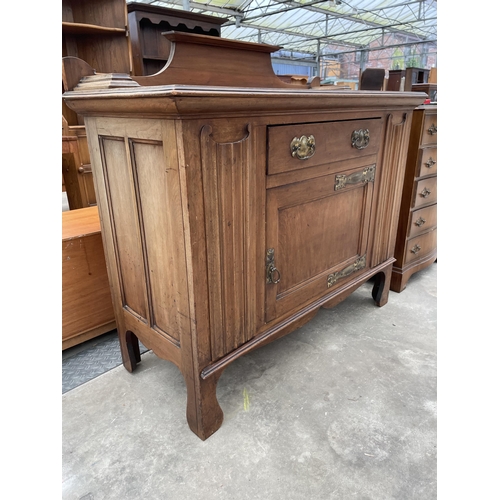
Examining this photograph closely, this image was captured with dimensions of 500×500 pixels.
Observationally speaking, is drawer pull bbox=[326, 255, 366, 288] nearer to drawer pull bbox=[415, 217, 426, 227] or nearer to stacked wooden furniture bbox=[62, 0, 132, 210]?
drawer pull bbox=[415, 217, 426, 227]

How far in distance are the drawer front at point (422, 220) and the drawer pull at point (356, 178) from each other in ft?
2.06

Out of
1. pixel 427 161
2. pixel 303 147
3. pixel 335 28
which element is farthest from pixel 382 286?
pixel 335 28

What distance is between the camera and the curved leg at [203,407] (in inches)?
47.6

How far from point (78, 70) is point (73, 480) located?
60.1 inches

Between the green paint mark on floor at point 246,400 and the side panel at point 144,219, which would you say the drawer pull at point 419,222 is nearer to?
the green paint mark on floor at point 246,400

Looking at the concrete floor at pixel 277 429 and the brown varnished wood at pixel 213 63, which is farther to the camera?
the brown varnished wood at pixel 213 63

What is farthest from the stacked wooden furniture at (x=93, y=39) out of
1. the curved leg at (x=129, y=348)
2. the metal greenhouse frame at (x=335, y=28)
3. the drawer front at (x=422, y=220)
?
the metal greenhouse frame at (x=335, y=28)

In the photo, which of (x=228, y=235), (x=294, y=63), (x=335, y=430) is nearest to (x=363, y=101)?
(x=228, y=235)

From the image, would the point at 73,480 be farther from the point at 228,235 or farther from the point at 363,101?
the point at 363,101

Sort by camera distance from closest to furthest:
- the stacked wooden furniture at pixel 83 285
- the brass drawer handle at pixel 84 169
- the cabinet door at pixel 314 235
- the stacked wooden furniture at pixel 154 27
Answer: the cabinet door at pixel 314 235 < the stacked wooden furniture at pixel 83 285 < the stacked wooden furniture at pixel 154 27 < the brass drawer handle at pixel 84 169

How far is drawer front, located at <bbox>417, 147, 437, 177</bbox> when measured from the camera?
6.67 feet

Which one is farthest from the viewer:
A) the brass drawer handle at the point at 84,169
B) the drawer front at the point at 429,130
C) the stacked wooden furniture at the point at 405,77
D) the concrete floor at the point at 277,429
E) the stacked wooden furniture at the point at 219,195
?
the brass drawer handle at the point at 84,169

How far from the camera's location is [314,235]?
149 centimetres

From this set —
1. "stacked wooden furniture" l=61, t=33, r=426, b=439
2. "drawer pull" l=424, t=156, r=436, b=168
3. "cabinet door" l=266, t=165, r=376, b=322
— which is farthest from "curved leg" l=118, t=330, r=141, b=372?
"drawer pull" l=424, t=156, r=436, b=168
